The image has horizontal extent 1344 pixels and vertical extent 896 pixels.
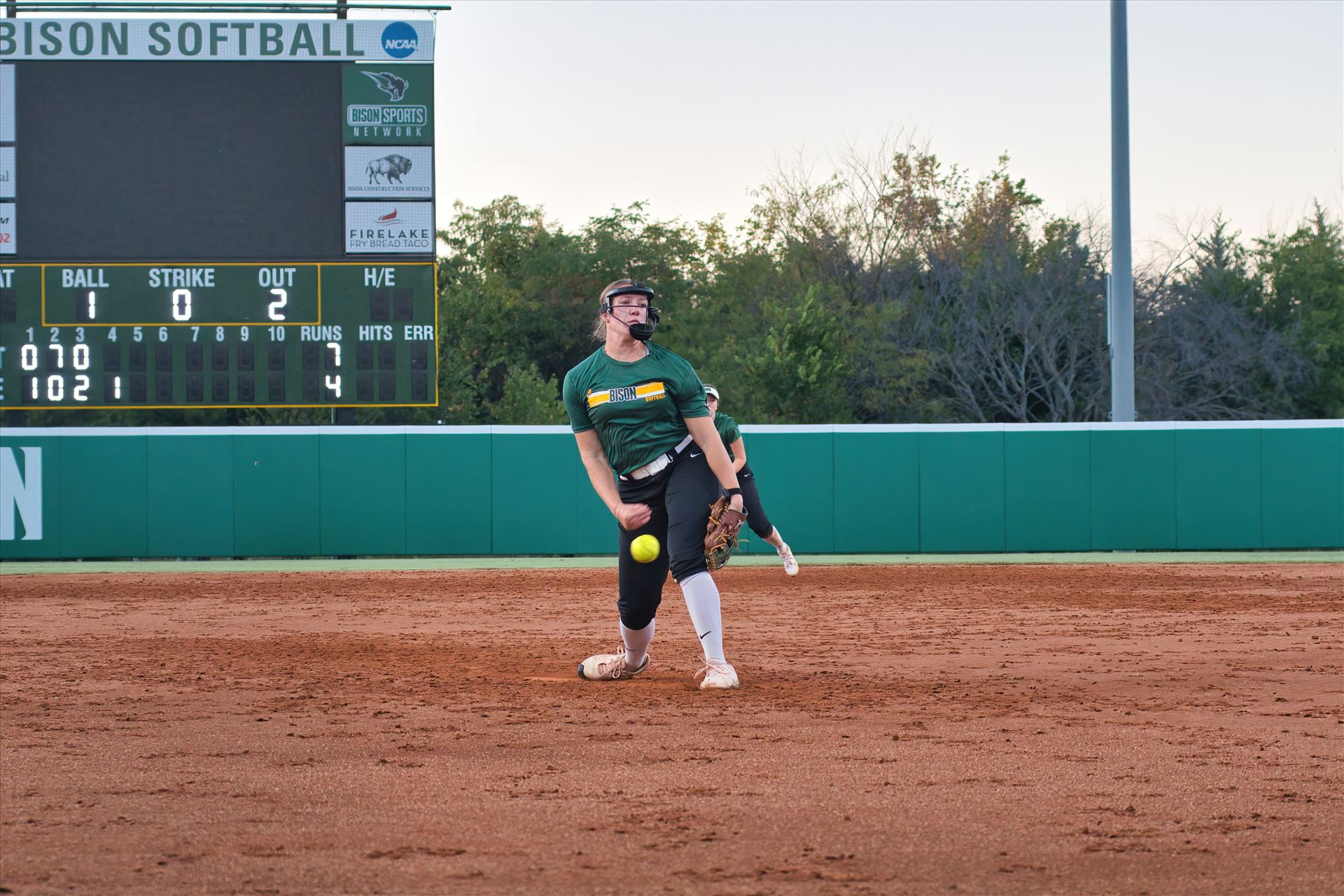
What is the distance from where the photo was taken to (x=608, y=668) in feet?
22.1

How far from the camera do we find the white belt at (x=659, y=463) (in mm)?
6242

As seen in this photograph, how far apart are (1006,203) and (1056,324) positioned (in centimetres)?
519

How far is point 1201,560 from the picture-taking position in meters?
17.1

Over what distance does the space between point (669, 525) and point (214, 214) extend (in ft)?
38.3

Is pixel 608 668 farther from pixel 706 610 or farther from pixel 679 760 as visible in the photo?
pixel 679 760

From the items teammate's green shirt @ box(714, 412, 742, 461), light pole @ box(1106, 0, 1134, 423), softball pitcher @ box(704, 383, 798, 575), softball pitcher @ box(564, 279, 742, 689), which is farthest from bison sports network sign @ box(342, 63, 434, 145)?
softball pitcher @ box(564, 279, 742, 689)

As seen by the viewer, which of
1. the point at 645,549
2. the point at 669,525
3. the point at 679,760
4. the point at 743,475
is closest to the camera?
the point at 679,760

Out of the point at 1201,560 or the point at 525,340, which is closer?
the point at 1201,560

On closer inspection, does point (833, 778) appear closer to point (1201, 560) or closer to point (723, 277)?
point (1201, 560)

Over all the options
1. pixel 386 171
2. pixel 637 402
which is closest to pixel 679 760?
pixel 637 402

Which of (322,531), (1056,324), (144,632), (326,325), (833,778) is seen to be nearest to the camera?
(833,778)

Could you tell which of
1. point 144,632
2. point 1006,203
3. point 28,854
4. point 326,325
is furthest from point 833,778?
point 1006,203

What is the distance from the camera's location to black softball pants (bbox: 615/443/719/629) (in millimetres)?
6180

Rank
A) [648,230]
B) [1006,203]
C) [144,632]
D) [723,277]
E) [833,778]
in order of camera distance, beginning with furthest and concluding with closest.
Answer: [648,230] < [723,277] < [1006,203] < [144,632] < [833,778]
